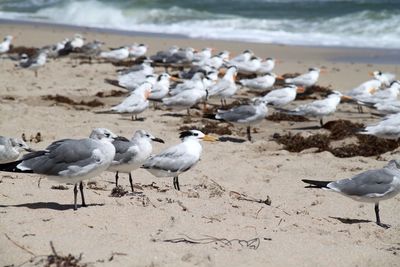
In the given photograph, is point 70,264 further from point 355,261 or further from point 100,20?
point 100,20

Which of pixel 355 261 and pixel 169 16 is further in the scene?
pixel 169 16

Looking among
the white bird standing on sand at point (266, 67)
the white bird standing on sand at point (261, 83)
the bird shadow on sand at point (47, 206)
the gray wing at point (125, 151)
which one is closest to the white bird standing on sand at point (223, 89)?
the white bird standing on sand at point (261, 83)

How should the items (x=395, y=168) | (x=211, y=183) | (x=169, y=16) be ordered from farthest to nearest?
(x=169, y=16) → (x=211, y=183) → (x=395, y=168)

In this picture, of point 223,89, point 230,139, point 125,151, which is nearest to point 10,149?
point 125,151

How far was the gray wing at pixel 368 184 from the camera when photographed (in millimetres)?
6488

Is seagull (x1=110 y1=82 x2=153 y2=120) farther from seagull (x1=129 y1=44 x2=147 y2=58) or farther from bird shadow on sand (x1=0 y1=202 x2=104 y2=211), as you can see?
seagull (x1=129 y1=44 x2=147 y2=58)

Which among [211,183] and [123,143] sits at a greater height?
[123,143]

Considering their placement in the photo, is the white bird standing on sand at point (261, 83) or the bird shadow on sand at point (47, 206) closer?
the bird shadow on sand at point (47, 206)

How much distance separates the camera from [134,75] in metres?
15.0

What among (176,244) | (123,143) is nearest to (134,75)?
(123,143)

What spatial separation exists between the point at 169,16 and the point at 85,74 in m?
16.0

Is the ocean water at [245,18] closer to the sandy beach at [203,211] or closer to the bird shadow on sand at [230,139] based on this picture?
the bird shadow on sand at [230,139]

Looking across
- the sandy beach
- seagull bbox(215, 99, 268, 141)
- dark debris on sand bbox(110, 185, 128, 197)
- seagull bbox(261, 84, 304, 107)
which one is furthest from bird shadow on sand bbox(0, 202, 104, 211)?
seagull bbox(261, 84, 304, 107)

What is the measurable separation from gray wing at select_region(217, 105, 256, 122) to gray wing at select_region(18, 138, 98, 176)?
16.9 feet
